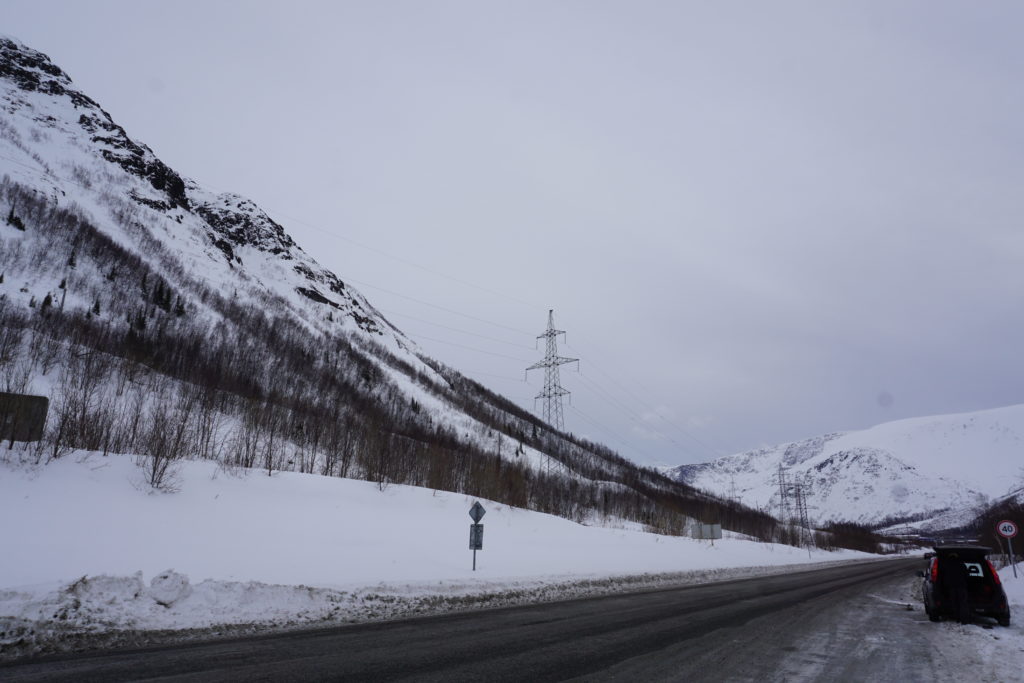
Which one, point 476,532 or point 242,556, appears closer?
point 242,556

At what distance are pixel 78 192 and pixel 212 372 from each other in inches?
2061

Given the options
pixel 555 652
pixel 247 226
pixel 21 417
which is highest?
pixel 247 226

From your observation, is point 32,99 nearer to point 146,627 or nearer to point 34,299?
point 34,299

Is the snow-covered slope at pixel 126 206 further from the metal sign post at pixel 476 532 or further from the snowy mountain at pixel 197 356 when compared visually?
the metal sign post at pixel 476 532

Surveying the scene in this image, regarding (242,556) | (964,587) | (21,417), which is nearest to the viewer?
(964,587)

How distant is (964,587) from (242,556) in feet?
56.3

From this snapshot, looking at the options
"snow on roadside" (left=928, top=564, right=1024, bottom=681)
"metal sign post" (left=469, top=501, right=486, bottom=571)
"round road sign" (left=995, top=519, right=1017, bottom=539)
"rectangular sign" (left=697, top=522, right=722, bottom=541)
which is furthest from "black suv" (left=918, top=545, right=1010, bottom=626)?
"rectangular sign" (left=697, top=522, right=722, bottom=541)

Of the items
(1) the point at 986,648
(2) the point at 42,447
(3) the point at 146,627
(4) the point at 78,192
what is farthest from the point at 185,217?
(1) the point at 986,648

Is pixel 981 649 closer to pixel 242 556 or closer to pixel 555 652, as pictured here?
pixel 555 652

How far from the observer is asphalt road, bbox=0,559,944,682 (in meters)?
6.11

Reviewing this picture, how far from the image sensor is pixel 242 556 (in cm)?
1345

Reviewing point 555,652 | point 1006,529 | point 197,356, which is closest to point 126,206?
point 197,356

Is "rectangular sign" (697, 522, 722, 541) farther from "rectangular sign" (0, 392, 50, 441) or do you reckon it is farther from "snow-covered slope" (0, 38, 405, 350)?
"snow-covered slope" (0, 38, 405, 350)

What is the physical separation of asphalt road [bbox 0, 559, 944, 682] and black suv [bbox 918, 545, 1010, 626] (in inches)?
35.5
